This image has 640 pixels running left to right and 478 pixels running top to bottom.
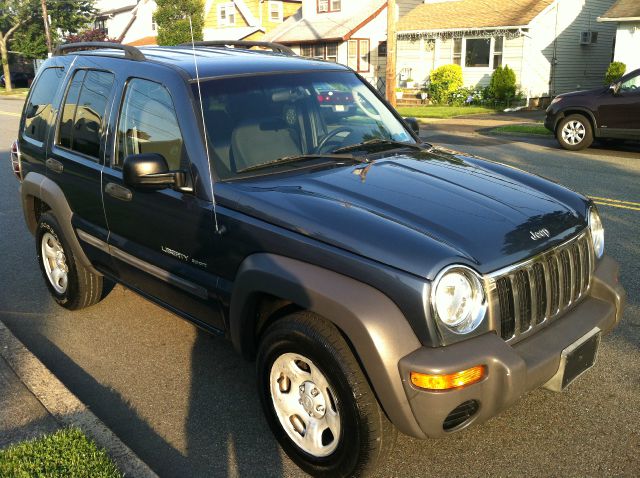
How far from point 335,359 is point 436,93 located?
26.2m

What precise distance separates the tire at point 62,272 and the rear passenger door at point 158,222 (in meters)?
0.72

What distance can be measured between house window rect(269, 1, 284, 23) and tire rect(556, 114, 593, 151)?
2995cm

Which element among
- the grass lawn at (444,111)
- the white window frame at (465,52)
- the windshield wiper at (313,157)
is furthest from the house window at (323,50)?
the windshield wiper at (313,157)

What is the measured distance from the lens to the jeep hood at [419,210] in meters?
2.84

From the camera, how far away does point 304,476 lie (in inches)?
125

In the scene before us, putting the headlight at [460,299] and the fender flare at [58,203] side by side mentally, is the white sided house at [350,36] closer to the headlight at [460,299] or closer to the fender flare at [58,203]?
the fender flare at [58,203]

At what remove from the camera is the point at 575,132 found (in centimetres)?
1340

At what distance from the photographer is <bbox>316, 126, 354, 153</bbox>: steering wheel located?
398cm

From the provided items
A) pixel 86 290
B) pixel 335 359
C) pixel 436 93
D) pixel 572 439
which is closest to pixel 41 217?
pixel 86 290

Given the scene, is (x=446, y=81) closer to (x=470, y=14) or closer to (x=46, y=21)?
(x=470, y=14)

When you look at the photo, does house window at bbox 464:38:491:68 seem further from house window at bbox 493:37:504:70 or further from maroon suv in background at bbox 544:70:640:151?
maroon suv in background at bbox 544:70:640:151

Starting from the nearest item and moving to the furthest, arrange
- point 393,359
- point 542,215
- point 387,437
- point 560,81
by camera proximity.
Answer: point 393,359
point 387,437
point 542,215
point 560,81

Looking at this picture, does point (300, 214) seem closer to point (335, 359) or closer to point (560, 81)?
point (335, 359)

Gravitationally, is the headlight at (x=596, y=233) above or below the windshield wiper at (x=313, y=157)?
below
